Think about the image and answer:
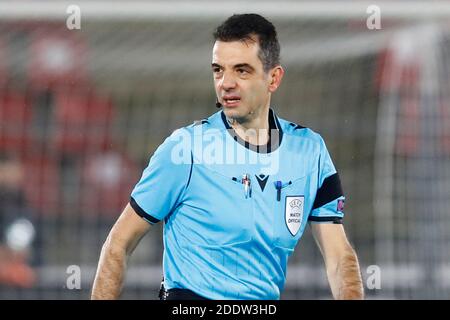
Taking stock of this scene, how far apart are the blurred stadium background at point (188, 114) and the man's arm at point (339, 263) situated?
10.7 feet

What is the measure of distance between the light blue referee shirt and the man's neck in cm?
2

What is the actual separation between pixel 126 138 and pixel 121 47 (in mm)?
769

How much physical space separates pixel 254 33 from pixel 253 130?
0.35 meters

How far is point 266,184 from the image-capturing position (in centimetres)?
363

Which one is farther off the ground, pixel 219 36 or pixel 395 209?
pixel 219 36

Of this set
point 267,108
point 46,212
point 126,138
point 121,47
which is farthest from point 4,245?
point 267,108

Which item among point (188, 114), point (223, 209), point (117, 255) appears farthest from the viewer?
point (188, 114)

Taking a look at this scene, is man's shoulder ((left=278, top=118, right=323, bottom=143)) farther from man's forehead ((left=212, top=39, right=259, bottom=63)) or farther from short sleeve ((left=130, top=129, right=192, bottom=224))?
short sleeve ((left=130, top=129, right=192, bottom=224))

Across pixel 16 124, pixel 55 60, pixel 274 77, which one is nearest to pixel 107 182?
pixel 16 124

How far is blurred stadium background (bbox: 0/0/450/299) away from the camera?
7.09m

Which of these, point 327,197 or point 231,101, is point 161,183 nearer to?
point 231,101

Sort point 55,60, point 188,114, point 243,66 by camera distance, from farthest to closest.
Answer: point 55,60, point 188,114, point 243,66

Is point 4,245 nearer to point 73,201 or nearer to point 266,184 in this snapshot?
point 73,201

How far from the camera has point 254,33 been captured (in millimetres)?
3719
